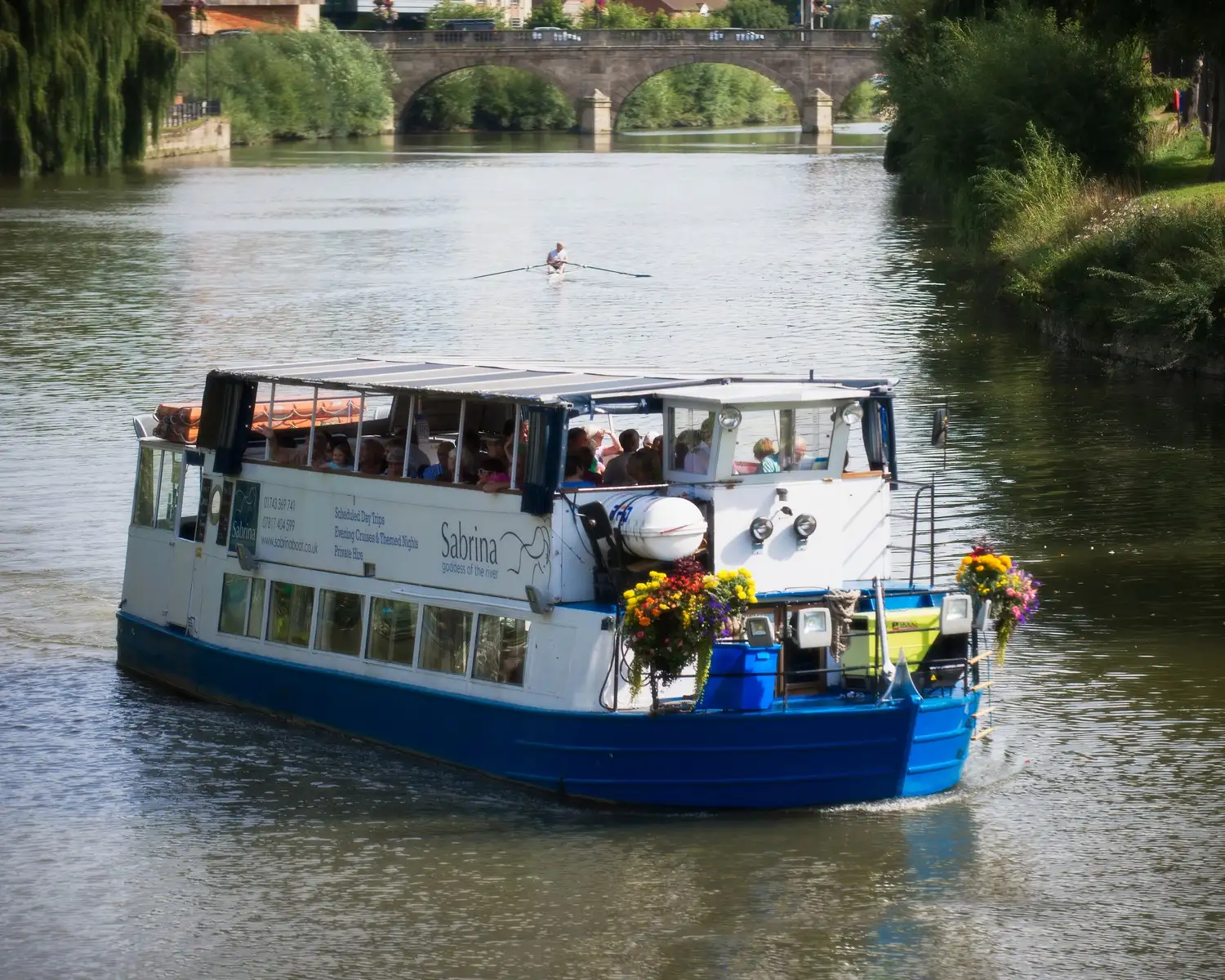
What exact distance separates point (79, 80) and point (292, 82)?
51.3 metres

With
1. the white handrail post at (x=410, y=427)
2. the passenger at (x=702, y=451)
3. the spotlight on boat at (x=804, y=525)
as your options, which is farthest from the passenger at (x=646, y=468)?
the white handrail post at (x=410, y=427)

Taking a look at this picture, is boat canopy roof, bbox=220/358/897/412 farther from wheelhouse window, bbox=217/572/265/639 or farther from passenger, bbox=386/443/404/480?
wheelhouse window, bbox=217/572/265/639

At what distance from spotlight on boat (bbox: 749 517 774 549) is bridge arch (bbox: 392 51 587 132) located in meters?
129

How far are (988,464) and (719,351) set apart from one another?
39.2ft

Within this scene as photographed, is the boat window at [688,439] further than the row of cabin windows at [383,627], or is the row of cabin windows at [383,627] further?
the row of cabin windows at [383,627]

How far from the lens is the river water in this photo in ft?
49.2

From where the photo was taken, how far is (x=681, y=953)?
1472 cm

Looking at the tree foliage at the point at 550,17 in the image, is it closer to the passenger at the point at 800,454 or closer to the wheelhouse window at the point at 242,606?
the wheelhouse window at the point at 242,606

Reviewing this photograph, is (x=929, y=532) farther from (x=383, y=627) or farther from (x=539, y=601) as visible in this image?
(x=383, y=627)

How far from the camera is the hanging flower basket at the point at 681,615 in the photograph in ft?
51.6

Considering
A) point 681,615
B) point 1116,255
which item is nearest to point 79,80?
point 1116,255

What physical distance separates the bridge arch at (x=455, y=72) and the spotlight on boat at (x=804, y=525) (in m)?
129

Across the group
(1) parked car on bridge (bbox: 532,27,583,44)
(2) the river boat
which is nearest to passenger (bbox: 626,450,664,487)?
(2) the river boat

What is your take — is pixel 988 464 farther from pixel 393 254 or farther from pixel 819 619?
pixel 393 254
